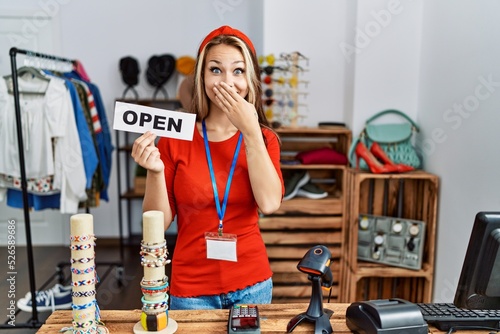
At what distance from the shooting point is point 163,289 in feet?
2.96

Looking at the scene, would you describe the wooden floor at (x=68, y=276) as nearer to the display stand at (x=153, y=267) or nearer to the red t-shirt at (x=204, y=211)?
the red t-shirt at (x=204, y=211)

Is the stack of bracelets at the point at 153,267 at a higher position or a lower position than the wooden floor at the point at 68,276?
higher

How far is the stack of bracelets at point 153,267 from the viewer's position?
88 cm

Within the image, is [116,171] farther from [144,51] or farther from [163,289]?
[163,289]

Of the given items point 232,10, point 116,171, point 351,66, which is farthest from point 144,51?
point 351,66

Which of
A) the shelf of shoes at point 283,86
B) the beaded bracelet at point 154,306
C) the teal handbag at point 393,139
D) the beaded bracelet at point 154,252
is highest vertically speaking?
the shelf of shoes at point 283,86

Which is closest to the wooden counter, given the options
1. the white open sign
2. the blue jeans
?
the blue jeans

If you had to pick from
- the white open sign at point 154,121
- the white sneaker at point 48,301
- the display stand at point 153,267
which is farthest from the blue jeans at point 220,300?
the white sneaker at point 48,301

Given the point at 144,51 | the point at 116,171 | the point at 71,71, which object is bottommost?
the point at 116,171

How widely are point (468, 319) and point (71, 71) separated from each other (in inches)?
122

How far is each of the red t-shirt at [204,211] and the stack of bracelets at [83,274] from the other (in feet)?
1.14

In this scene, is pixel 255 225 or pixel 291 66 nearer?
pixel 255 225

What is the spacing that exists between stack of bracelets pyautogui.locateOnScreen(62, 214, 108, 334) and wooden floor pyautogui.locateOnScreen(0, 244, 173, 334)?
5.40ft

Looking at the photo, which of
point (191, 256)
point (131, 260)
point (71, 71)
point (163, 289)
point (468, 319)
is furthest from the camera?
point (131, 260)
